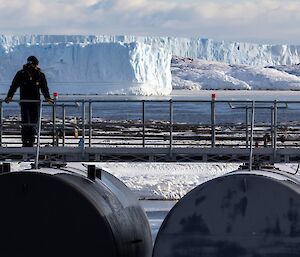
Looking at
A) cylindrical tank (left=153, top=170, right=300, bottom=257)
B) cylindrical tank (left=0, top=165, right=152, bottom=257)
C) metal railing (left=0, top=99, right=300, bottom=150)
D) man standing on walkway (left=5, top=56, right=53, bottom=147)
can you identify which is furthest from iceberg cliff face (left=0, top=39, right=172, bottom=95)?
cylindrical tank (left=153, top=170, right=300, bottom=257)

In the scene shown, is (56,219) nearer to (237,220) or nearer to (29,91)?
(237,220)

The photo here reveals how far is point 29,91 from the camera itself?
581 inches

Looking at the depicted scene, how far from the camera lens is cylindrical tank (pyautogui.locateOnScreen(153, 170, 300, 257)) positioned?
830 centimetres

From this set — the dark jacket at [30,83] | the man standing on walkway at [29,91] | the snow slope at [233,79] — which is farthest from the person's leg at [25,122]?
the snow slope at [233,79]

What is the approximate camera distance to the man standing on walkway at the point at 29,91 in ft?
47.5

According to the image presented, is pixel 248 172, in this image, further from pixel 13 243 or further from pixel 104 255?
pixel 13 243

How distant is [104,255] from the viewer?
845cm

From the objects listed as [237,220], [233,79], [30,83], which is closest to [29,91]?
[30,83]

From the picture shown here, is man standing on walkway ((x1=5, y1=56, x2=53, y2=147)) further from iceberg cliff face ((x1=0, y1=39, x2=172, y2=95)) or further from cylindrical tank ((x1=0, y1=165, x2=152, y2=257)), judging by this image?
iceberg cliff face ((x1=0, y1=39, x2=172, y2=95))

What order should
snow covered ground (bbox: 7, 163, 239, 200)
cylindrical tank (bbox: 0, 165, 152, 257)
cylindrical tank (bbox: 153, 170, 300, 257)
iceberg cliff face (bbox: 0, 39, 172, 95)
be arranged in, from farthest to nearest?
iceberg cliff face (bbox: 0, 39, 172, 95) → snow covered ground (bbox: 7, 163, 239, 200) → cylindrical tank (bbox: 0, 165, 152, 257) → cylindrical tank (bbox: 153, 170, 300, 257)

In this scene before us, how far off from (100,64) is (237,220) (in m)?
81.9

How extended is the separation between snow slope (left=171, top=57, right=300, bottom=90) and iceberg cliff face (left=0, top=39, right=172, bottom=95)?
79.4m

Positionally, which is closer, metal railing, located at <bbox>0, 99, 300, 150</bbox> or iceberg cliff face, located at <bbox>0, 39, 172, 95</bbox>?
metal railing, located at <bbox>0, 99, 300, 150</bbox>

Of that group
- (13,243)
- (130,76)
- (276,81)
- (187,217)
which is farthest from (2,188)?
(276,81)
